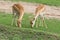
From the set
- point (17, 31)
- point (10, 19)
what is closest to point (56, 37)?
point (17, 31)

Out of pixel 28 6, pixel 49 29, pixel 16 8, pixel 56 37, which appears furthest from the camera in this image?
pixel 28 6

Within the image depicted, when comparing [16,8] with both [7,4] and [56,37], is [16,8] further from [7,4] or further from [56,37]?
[7,4]

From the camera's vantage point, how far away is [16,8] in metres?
13.5

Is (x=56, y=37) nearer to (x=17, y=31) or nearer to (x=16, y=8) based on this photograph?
(x=17, y=31)

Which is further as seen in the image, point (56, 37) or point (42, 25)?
point (42, 25)

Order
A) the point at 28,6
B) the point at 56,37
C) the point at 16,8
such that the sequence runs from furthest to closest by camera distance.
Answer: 1. the point at 28,6
2. the point at 16,8
3. the point at 56,37

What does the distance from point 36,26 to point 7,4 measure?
5.44 meters

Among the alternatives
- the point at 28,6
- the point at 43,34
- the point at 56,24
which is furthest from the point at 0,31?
the point at 28,6

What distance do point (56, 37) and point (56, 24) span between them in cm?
275

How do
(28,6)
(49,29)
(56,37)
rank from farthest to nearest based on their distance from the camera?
1. (28,6)
2. (49,29)
3. (56,37)

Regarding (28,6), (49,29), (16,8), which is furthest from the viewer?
(28,6)

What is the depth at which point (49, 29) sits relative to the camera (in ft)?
41.6

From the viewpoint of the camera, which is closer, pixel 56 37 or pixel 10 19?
pixel 56 37

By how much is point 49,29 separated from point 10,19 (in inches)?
90.7
